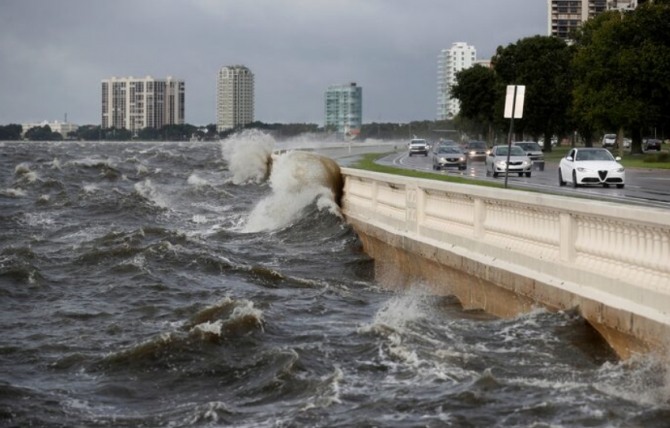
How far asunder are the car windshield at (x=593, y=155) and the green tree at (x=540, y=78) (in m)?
53.3

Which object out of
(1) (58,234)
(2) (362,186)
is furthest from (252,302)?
(1) (58,234)

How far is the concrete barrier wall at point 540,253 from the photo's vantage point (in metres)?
9.31

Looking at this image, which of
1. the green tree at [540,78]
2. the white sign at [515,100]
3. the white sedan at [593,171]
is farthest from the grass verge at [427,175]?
the green tree at [540,78]

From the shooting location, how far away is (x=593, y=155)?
42.0m

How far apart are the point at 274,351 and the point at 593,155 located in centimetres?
3309

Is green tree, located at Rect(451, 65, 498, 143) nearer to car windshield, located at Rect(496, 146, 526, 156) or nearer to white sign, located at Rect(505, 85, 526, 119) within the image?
car windshield, located at Rect(496, 146, 526, 156)

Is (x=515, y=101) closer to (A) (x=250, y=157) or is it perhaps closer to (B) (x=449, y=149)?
(A) (x=250, y=157)

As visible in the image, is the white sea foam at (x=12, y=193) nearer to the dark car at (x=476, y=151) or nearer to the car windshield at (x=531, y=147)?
the car windshield at (x=531, y=147)

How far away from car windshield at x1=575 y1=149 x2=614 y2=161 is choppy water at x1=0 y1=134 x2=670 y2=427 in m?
22.6

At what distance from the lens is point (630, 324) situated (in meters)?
9.24

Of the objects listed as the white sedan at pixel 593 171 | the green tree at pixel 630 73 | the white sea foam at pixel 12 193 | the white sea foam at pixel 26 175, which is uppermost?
the green tree at pixel 630 73

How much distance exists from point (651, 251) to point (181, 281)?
8.56 meters

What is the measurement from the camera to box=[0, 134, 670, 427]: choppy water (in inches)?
328

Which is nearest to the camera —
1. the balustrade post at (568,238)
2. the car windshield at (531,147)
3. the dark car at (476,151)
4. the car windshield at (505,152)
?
the balustrade post at (568,238)
